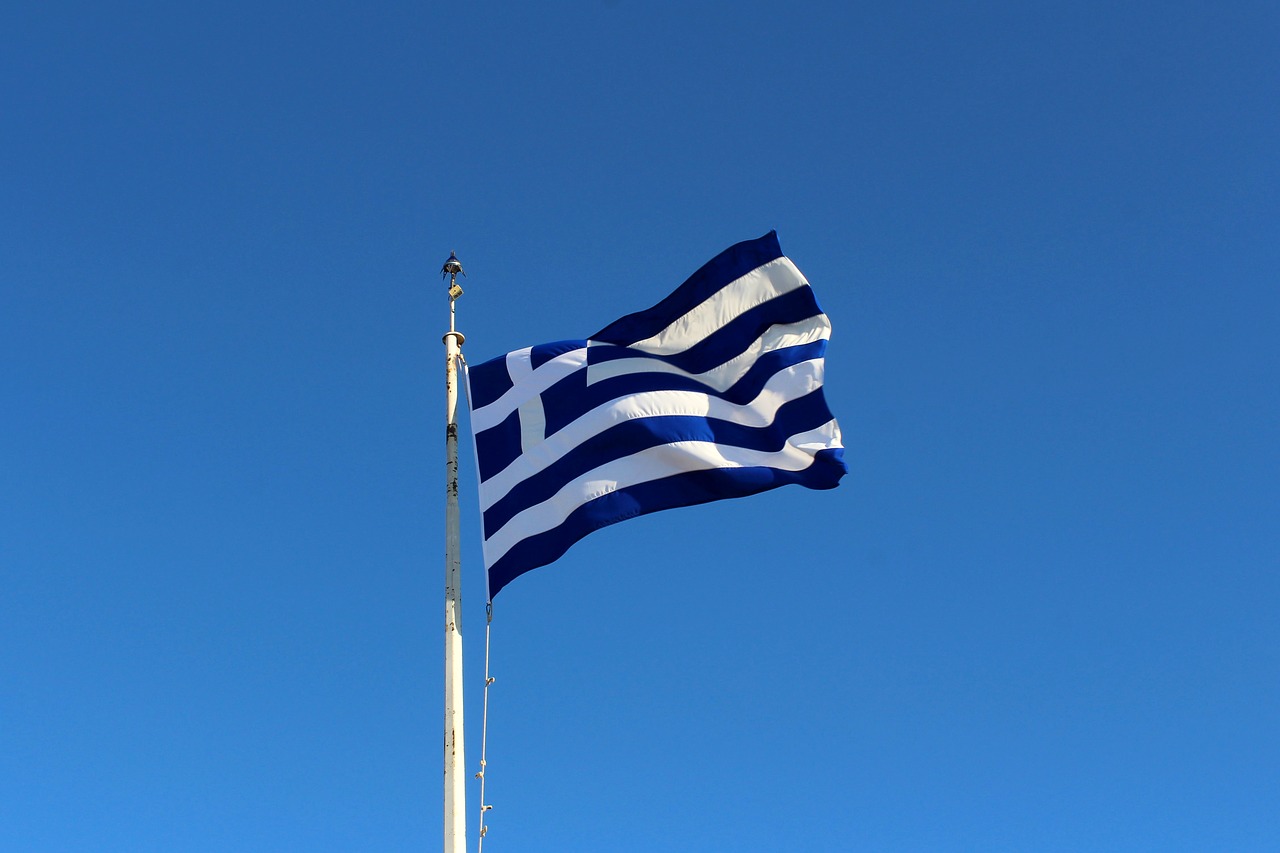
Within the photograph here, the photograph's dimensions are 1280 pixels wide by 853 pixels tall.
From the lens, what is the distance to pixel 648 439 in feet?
52.5

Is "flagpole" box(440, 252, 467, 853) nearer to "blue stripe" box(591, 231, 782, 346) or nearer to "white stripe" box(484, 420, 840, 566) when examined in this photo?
"white stripe" box(484, 420, 840, 566)

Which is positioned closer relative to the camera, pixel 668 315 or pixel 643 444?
pixel 643 444

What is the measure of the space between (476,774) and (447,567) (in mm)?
2145

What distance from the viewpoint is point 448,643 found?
43.8 ft

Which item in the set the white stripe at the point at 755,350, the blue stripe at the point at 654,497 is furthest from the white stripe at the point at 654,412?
the blue stripe at the point at 654,497

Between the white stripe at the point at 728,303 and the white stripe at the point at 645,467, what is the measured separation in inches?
68.0

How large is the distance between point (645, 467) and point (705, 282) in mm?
2954

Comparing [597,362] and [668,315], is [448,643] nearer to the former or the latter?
[597,362]

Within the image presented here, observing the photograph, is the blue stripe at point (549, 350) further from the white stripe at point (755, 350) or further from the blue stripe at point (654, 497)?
the blue stripe at point (654, 497)

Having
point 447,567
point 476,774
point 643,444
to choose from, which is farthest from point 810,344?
point 476,774

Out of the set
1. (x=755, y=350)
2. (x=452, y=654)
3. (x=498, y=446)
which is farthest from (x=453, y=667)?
(x=755, y=350)

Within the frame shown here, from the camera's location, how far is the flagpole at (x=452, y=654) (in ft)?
40.9

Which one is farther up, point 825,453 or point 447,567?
point 825,453

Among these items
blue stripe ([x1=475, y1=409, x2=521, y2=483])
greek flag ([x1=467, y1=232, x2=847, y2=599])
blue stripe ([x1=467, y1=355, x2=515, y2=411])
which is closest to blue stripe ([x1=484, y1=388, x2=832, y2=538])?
greek flag ([x1=467, y1=232, x2=847, y2=599])
